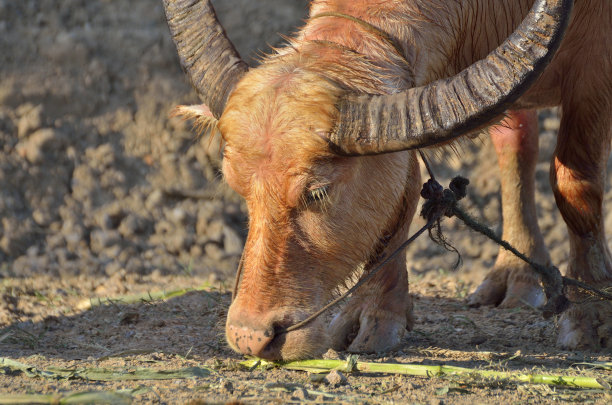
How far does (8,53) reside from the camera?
7707 mm

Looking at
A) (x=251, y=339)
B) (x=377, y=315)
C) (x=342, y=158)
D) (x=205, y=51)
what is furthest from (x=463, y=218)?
(x=205, y=51)

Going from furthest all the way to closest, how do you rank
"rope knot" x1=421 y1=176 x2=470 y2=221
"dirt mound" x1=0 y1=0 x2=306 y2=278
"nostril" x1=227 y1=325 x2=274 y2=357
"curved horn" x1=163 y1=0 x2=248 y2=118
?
"dirt mound" x1=0 y1=0 x2=306 y2=278 < "rope knot" x1=421 y1=176 x2=470 y2=221 < "curved horn" x1=163 y1=0 x2=248 y2=118 < "nostril" x1=227 y1=325 x2=274 y2=357

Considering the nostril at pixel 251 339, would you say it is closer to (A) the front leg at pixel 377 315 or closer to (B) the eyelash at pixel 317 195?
(B) the eyelash at pixel 317 195

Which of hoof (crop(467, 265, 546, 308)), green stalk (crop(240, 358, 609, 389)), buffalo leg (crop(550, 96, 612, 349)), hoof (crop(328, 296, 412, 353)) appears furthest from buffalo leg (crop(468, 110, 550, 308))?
green stalk (crop(240, 358, 609, 389))

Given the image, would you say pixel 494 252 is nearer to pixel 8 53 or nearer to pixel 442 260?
pixel 442 260

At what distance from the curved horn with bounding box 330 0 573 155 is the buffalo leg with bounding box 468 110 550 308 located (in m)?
2.65

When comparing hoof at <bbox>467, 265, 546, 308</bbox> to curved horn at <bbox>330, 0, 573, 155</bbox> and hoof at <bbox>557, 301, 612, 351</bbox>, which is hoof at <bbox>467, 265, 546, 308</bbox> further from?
curved horn at <bbox>330, 0, 573, 155</bbox>

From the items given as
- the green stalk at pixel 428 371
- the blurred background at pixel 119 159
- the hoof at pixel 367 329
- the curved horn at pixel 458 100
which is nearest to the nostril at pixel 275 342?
the green stalk at pixel 428 371

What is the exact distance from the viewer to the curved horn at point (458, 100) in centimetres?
343

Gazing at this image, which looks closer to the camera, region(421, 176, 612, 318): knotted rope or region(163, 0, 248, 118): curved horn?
region(163, 0, 248, 118): curved horn

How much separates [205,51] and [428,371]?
1962mm

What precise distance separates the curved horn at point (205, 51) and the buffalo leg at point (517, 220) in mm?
2706

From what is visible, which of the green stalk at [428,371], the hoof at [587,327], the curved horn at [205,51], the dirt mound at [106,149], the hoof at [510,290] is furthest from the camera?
the dirt mound at [106,149]

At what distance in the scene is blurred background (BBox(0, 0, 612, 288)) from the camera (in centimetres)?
725
